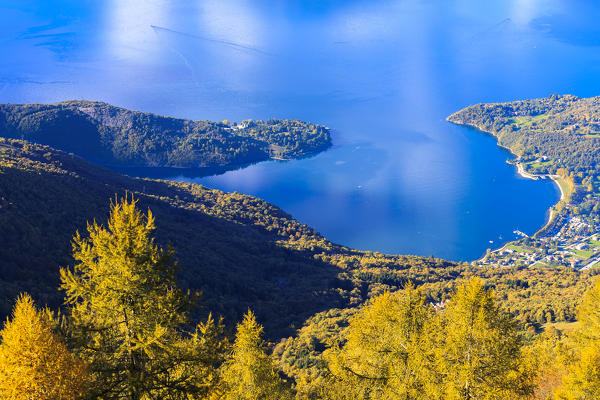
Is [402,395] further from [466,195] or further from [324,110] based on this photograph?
[324,110]

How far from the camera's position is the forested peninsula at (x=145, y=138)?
422 feet

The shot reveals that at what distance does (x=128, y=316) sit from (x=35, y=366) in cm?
174

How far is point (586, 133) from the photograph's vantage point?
15925 cm

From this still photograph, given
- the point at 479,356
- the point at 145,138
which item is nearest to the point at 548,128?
the point at 145,138

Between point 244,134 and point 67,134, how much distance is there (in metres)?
56.6

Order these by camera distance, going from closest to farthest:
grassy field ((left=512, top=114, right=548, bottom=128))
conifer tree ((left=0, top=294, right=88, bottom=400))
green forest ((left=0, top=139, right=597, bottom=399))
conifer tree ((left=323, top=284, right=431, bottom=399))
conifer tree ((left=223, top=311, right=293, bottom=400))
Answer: conifer tree ((left=0, top=294, right=88, bottom=400))
green forest ((left=0, top=139, right=597, bottom=399))
conifer tree ((left=223, top=311, right=293, bottom=400))
conifer tree ((left=323, top=284, right=431, bottom=399))
grassy field ((left=512, top=114, right=548, bottom=128))

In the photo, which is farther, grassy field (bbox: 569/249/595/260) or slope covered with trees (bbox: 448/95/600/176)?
slope covered with trees (bbox: 448/95/600/176)

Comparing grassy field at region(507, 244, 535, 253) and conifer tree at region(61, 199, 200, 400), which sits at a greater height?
grassy field at region(507, 244, 535, 253)

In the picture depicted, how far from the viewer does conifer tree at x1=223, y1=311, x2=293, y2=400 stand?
12875mm

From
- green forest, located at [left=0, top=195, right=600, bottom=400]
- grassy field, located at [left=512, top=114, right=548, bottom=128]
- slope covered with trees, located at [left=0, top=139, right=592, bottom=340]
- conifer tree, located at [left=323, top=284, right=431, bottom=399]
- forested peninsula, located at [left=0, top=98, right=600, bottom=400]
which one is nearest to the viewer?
green forest, located at [left=0, top=195, right=600, bottom=400]

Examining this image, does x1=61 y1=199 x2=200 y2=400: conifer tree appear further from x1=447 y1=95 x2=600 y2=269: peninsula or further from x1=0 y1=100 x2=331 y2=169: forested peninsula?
x1=0 y1=100 x2=331 y2=169: forested peninsula

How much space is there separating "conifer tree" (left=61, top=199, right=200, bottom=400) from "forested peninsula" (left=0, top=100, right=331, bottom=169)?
432 ft

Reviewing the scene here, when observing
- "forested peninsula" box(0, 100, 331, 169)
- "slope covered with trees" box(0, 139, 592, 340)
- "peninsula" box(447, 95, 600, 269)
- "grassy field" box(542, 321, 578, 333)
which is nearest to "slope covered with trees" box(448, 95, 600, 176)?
"peninsula" box(447, 95, 600, 269)

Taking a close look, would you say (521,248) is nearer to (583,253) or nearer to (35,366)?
(583,253)
